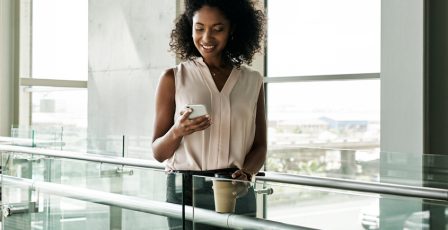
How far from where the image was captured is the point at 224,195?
77.8 inches

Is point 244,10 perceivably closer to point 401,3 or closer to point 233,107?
point 233,107

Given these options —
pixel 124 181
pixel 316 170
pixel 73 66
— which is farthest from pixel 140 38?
pixel 124 181

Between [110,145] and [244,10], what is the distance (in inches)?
160

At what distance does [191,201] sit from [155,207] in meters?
0.25

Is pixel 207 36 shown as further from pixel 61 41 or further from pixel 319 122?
pixel 61 41

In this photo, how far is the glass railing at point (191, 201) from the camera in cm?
194

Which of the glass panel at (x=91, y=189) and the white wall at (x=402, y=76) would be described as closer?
the glass panel at (x=91, y=189)

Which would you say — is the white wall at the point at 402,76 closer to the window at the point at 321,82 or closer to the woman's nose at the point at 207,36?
the window at the point at 321,82

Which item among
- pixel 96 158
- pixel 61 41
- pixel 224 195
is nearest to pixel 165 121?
pixel 224 195

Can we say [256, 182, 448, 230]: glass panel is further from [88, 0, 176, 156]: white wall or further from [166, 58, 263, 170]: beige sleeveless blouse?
[88, 0, 176, 156]: white wall

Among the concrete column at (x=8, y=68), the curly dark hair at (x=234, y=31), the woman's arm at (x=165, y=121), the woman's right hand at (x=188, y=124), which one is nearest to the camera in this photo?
the woman's right hand at (x=188, y=124)

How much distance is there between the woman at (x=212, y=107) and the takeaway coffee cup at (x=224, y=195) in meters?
0.10

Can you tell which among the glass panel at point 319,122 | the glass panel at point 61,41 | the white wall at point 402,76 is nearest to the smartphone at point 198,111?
the white wall at point 402,76

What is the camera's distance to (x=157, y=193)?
2340 millimetres
